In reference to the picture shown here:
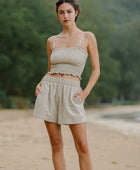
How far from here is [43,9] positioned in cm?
2588

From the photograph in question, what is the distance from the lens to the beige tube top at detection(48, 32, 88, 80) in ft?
10.9

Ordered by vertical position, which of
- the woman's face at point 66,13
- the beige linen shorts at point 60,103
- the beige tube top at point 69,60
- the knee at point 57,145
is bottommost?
the knee at point 57,145

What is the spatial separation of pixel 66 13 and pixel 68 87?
729 millimetres

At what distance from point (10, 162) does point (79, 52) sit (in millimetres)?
2605

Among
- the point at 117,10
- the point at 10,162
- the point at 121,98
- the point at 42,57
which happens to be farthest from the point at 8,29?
the point at 117,10

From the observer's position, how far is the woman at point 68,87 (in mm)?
3281

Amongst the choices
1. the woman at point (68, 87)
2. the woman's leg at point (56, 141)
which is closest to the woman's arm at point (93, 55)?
the woman at point (68, 87)

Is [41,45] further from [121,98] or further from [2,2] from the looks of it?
[121,98]

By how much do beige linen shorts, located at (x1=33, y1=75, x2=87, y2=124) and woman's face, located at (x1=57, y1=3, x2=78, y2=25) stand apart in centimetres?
58

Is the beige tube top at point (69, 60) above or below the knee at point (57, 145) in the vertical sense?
above

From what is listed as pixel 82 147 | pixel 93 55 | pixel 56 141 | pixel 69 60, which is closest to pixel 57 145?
pixel 56 141

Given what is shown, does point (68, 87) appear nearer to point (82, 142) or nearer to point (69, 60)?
point (69, 60)

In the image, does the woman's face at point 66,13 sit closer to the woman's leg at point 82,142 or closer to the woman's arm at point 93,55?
the woman's arm at point 93,55

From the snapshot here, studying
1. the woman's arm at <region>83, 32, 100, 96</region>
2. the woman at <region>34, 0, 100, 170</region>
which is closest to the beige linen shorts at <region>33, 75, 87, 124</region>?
the woman at <region>34, 0, 100, 170</region>
